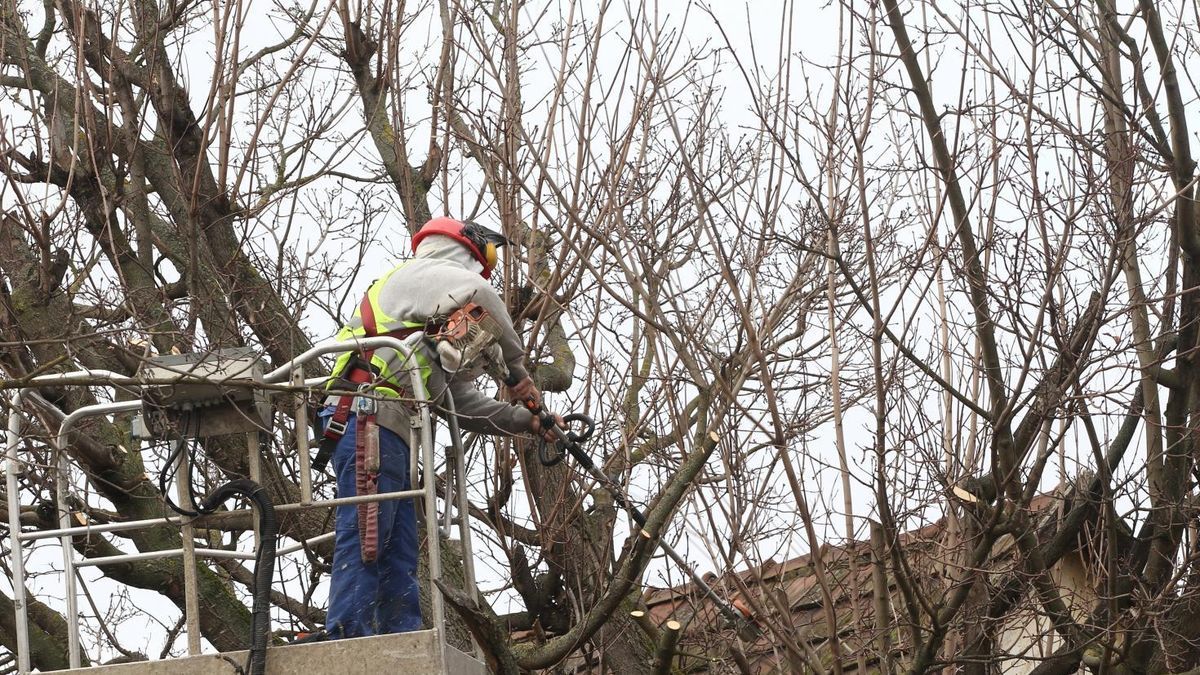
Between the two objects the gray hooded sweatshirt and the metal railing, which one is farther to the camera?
the gray hooded sweatshirt

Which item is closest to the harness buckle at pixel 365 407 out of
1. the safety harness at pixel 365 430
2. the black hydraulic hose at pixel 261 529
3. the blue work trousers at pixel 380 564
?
the safety harness at pixel 365 430

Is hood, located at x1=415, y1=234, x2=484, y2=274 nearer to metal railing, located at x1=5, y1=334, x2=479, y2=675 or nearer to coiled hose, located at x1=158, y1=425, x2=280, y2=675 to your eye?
metal railing, located at x1=5, y1=334, x2=479, y2=675

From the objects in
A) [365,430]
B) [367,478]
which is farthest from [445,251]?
[367,478]

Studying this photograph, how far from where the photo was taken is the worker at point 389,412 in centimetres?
576

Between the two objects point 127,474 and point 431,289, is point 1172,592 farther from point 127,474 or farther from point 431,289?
point 127,474

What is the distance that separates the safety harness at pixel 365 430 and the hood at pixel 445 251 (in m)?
0.49

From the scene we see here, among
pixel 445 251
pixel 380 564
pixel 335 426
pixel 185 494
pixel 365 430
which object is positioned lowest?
pixel 380 564

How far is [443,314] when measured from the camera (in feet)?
20.1

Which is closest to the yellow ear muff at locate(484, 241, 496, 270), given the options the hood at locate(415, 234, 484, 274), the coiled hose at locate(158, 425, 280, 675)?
the hood at locate(415, 234, 484, 274)

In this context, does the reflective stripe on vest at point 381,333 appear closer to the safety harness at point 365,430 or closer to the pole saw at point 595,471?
the safety harness at point 365,430

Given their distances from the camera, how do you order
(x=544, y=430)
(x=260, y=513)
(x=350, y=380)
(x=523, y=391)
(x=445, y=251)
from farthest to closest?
1. (x=544, y=430)
2. (x=523, y=391)
3. (x=445, y=251)
4. (x=350, y=380)
5. (x=260, y=513)

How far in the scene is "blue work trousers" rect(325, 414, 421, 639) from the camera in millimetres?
5758

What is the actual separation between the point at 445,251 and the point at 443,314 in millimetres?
529

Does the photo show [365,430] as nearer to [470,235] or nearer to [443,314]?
[443,314]
